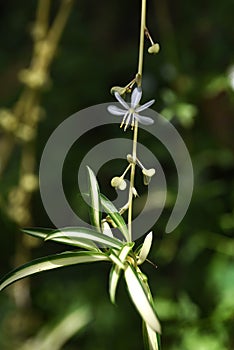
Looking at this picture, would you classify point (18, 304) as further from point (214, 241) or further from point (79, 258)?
point (79, 258)

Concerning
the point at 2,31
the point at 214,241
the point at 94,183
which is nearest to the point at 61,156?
the point at 214,241

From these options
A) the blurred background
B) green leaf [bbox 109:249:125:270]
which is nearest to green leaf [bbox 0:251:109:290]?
green leaf [bbox 109:249:125:270]

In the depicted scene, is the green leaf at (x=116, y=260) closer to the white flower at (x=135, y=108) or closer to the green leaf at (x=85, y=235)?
the green leaf at (x=85, y=235)

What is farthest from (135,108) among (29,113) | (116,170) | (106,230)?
(116,170)

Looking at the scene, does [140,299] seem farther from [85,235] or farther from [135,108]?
[135,108]

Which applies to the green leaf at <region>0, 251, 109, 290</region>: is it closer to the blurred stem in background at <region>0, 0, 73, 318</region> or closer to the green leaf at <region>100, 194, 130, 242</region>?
the green leaf at <region>100, 194, 130, 242</region>

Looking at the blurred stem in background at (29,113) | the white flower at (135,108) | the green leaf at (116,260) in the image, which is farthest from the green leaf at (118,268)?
the blurred stem in background at (29,113)
